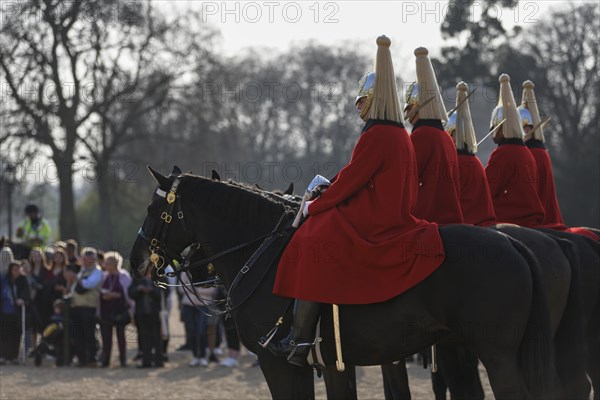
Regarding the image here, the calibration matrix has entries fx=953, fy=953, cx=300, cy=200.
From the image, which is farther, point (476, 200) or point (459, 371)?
point (476, 200)

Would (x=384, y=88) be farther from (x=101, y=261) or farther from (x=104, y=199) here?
(x=104, y=199)

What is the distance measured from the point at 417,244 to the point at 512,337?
3.04 feet

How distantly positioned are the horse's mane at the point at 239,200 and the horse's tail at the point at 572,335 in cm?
227

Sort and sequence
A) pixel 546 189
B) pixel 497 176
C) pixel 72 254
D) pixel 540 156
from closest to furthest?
pixel 497 176 < pixel 546 189 < pixel 540 156 < pixel 72 254

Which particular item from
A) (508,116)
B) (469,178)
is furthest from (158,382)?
(469,178)

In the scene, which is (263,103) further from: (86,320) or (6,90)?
(86,320)

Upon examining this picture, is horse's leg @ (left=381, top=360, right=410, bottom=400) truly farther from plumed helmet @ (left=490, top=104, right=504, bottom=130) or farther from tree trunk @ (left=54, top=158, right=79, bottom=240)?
tree trunk @ (left=54, top=158, right=79, bottom=240)

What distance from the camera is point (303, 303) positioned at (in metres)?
7.06

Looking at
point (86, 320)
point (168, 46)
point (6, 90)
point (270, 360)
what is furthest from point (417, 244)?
point (168, 46)

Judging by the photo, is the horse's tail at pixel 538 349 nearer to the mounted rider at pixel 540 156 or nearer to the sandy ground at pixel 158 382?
the mounted rider at pixel 540 156

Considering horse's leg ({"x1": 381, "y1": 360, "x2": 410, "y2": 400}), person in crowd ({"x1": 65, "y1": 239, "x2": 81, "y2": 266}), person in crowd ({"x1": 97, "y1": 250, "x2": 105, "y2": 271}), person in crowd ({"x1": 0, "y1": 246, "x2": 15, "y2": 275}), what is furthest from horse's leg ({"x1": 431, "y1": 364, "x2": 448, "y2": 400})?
person in crowd ({"x1": 0, "y1": 246, "x2": 15, "y2": 275})

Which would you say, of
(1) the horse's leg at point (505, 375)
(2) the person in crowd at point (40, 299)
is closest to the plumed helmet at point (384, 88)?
(1) the horse's leg at point (505, 375)

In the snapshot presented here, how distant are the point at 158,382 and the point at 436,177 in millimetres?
8317

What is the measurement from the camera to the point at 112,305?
17.5 meters
